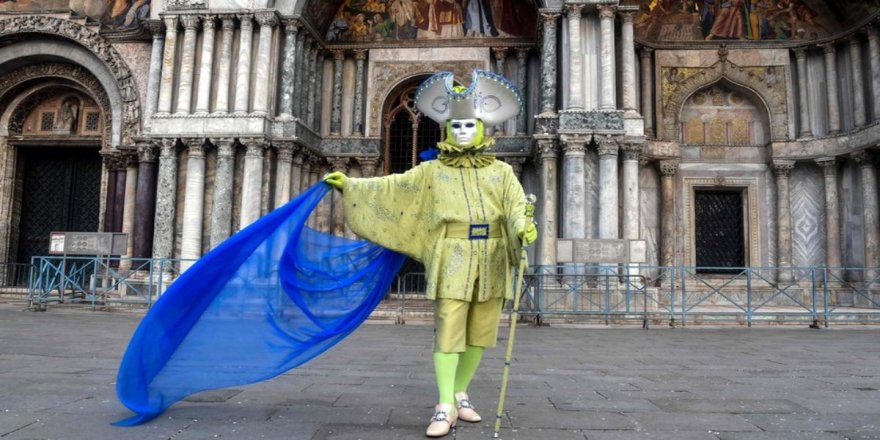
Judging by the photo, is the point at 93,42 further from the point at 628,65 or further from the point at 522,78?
the point at 628,65

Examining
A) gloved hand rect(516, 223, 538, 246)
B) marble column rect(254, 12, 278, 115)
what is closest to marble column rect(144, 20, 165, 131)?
marble column rect(254, 12, 278, 115)

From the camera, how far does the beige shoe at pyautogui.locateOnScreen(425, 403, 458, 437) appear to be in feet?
11.7

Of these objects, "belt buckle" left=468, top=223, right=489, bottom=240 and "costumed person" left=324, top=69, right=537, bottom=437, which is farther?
"belt buckle" left=468, top=223, right=489, bottom=240

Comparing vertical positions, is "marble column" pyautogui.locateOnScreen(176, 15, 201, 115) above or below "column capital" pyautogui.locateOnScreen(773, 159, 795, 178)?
above

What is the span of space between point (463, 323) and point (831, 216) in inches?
697

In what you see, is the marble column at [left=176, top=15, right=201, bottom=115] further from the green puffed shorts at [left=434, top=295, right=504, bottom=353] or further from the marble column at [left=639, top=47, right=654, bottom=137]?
the green puffed shorts at [left=434, top=295, right=504, bottom=353]

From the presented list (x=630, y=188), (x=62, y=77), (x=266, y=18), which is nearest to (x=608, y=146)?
(x=630, y=188)

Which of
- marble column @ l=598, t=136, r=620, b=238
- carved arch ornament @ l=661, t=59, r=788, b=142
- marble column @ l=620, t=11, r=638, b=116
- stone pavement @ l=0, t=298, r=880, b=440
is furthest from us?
carved arch ornament @ l=661, t=59, r=788, b=142

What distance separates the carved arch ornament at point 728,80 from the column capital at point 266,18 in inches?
483

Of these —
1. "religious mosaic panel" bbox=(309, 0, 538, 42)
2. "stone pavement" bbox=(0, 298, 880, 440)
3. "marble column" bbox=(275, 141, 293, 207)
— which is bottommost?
"stone pavement" bbox=(0, 298, 880, 440)

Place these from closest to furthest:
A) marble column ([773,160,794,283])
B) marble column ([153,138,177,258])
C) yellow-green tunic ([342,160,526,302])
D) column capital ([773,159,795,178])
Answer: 1. yellow-green tunic ([342,160,526,302])
2. marble column ([153,138,177,258])
3. marble column ([773,160,794,283])
4. column capital ([773,159,795,178])

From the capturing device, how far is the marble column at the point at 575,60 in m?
A: 15.3

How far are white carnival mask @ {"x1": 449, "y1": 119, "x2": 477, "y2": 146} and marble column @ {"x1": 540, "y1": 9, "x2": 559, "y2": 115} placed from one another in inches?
469

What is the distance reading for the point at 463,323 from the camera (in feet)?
13.4
